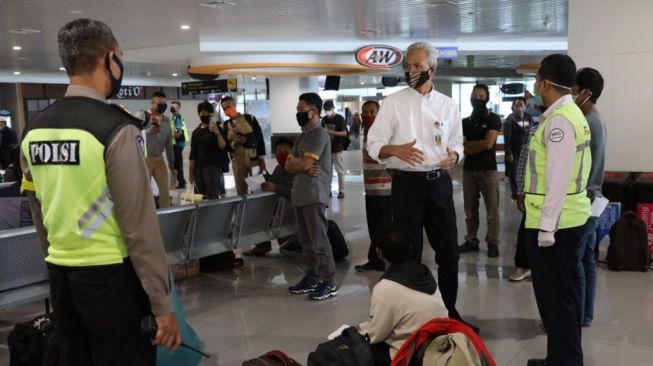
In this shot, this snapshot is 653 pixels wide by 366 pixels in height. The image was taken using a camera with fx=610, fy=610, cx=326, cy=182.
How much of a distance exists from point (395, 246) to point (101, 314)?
146cm

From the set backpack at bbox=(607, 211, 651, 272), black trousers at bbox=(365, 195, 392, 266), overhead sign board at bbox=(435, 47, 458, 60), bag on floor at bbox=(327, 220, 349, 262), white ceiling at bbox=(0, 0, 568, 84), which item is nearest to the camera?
backpack at bbox=(607, 211, 651, 272)

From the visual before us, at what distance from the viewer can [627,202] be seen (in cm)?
588

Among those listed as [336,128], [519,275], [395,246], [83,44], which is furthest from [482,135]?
[336,128]

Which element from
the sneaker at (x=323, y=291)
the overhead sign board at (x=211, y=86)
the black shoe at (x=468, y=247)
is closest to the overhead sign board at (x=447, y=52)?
the overhead sign board at (x=211, y=86)

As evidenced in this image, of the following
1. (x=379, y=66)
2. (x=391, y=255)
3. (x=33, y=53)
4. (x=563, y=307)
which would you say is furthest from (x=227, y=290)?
(x=33, y=53)

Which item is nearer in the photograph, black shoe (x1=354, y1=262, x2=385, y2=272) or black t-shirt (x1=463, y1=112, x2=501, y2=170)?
black shoe (x1=354, y1=262, x2=385, y2=272)

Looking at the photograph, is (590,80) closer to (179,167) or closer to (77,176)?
(77,176)

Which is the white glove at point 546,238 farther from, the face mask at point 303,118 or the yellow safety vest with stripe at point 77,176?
the face mask at point 303,118

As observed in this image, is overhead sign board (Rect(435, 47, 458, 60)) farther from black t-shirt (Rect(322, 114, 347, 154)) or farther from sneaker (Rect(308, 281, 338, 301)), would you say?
sneaker (Rect(308, 281, 338, 301))

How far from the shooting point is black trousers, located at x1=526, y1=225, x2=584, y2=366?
9.96 ft

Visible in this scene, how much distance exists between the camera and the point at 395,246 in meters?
2.91

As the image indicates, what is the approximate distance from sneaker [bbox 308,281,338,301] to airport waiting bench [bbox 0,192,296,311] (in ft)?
3.25

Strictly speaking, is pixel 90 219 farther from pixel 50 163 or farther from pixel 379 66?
pixel 379 66

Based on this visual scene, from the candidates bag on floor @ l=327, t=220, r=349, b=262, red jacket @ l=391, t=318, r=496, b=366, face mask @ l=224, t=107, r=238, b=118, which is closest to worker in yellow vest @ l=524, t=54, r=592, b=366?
red jacket @ l=391, t=318, r=496, b=366
